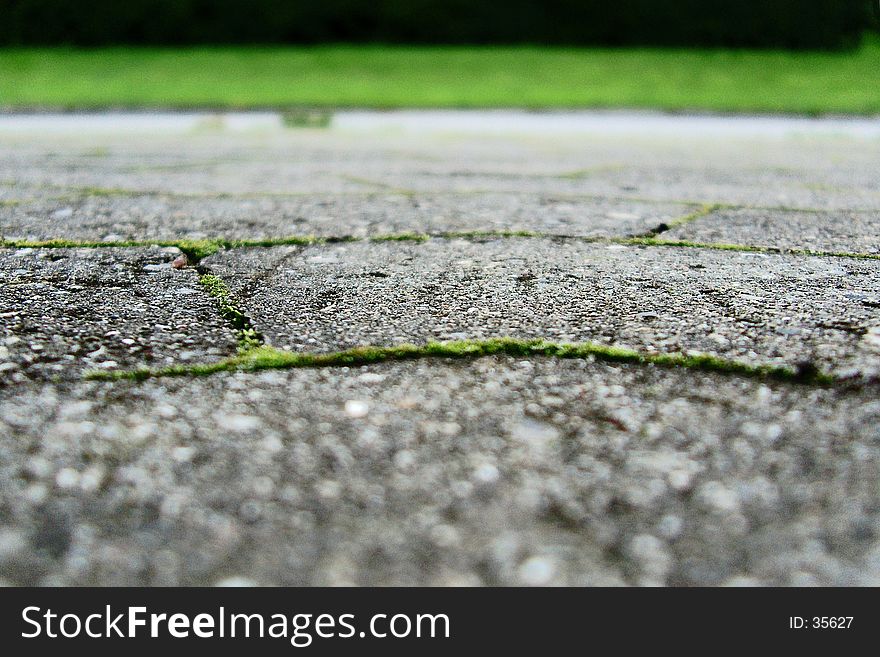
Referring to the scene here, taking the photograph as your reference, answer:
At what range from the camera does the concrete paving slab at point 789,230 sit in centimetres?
155

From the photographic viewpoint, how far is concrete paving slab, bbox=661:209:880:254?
61.0 inches

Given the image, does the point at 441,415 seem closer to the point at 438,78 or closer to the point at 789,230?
the point at 789,230

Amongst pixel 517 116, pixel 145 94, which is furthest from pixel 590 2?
pixel 145 94

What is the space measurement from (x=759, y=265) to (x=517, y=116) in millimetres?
4502

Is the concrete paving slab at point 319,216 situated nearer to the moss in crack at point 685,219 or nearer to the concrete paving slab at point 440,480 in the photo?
the moss in crack at point 685,219

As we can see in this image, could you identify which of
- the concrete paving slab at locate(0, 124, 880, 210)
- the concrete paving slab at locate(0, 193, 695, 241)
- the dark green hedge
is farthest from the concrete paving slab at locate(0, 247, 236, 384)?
the dark green hedge

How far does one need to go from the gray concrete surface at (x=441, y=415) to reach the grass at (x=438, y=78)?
4.08 m

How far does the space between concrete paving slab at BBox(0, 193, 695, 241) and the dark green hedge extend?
785 centimetres

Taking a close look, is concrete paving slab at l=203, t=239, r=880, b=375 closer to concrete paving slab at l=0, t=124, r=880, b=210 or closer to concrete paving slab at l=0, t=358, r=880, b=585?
concrete paving slab at l=0, t=358, r=880, b=585

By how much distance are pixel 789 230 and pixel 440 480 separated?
132cm

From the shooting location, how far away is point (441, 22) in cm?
929

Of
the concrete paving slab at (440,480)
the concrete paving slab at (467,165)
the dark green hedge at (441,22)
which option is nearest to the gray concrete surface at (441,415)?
the concrete paving slab at (440,480)
